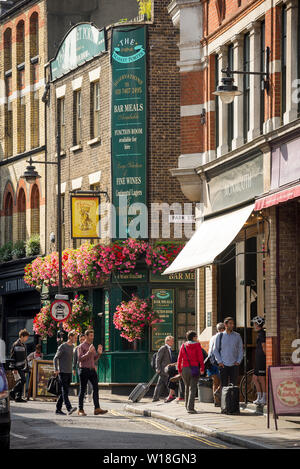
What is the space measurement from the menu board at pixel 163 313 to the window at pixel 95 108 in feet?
20.7

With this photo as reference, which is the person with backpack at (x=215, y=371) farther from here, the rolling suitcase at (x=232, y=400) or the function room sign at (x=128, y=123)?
the function room sign at (x=128, y=123)

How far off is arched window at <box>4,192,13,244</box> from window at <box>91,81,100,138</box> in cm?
929

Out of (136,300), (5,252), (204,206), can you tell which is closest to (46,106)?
(5,252)

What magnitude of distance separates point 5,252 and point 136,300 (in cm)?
1255

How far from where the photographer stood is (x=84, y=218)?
3703 centimetres

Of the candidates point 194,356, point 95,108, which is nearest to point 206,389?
point 194,356

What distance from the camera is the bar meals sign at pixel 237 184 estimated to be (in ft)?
80.0

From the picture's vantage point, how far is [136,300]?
35.9 metres

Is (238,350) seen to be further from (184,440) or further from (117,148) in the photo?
(117,148)

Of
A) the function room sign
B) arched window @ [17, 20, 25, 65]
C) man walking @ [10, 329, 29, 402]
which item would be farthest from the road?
arched window @ [17, 20, 25, 65]

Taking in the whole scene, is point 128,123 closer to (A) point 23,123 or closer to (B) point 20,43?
(A) point 23,123

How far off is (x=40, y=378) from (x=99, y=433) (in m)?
11.9

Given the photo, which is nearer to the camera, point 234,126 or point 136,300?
point 234,126

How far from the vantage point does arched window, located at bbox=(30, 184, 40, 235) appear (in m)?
45.1
